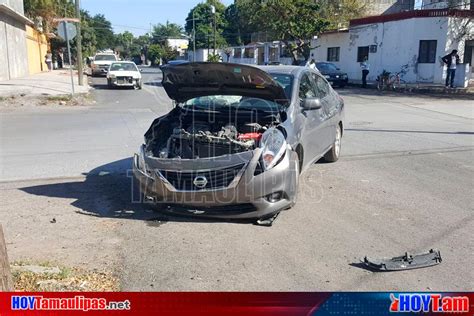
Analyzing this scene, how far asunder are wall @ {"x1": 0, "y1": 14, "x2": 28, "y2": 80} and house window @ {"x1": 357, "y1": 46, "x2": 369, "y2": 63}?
22201 mm

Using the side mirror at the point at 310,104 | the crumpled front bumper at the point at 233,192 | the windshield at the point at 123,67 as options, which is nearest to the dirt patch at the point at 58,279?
the crumpled front bumper at the point at 233,192

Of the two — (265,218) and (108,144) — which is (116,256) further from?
(108,144)

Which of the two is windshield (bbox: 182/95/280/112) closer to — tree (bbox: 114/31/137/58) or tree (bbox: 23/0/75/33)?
tree (bbox: 23/0/75/33)

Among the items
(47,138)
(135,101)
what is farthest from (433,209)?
(135,101)

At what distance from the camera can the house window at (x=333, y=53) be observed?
36125mm

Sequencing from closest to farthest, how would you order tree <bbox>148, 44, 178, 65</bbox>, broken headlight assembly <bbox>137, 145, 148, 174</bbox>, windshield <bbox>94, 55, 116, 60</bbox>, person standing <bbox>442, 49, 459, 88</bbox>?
broken headlight assembly <bbox>137, 145, 148, 174</bbox>, person standing <bbox>442, 49, 459, 88</bbox>, windshield <bbox>94, 55, 116, 60</bbox>, tree <bbox>148, 44, 178, 65</bbox>

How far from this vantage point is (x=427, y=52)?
27.7 metres

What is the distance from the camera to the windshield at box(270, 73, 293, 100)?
6.20 m

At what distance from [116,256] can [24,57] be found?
33630mm

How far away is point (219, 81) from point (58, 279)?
10.3 ft

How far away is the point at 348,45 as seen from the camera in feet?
112

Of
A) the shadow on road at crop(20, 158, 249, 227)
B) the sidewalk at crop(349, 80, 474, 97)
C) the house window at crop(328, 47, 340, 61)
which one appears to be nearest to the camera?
the shadow on road at crop(20, 158, 249, 227)

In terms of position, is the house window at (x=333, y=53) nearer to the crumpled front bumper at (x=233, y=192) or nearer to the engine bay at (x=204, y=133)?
the engine bay at (x=204, y=133)

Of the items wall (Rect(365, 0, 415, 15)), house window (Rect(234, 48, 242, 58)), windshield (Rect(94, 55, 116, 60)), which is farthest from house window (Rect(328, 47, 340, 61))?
house window (Rect(234, 48, 242, 58))
